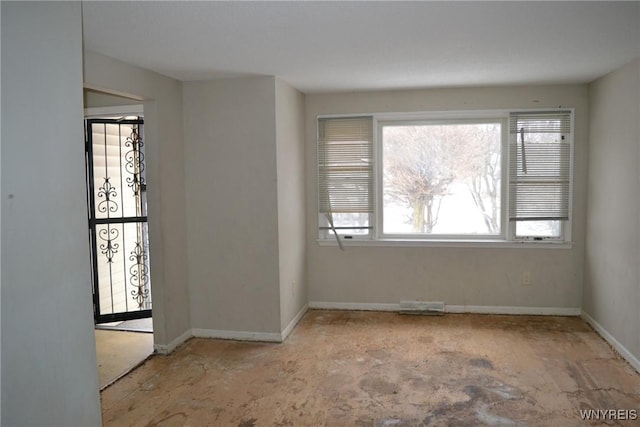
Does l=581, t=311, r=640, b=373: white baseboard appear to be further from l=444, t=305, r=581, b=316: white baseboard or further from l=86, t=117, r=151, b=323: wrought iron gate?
l=86, t=117, r=151, b=323: wrought iron gate

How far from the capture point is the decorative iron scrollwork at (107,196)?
15.1 feet

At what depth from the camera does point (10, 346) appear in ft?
4.15

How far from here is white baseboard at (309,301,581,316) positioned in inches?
183

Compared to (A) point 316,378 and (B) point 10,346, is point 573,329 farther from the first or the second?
(B) point 10,346

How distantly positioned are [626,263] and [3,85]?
13.4 feet

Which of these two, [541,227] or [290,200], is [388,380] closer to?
[290,200]

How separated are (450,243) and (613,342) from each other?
161 cm

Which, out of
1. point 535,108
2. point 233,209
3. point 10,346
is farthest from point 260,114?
point 10,346

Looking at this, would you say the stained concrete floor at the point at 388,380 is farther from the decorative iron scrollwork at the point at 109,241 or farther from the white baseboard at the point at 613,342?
the decorative iron scrollwork at the point at 109,241

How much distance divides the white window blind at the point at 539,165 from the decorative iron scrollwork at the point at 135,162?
3.71 meters

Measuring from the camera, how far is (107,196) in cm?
462

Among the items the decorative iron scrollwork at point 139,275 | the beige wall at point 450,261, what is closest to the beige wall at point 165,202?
the decorative iron scrollwork at point 139,275

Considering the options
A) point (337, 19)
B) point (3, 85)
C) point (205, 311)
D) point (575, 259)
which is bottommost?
point (205, 311)

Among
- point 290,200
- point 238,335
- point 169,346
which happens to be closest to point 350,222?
point 290,200
